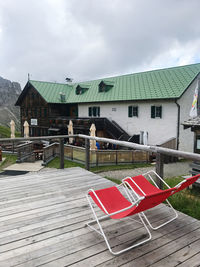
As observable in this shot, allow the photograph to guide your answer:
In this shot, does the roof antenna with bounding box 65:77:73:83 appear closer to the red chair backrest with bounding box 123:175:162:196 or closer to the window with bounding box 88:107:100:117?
the window with bounding box 88:107:100:117

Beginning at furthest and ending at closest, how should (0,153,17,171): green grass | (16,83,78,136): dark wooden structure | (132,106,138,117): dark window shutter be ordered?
(16,83,78,136): dark wooden structure
(132,106,138,117): dark window shutter
(0,153,17,171): green grass

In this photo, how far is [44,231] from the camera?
283 centimetres

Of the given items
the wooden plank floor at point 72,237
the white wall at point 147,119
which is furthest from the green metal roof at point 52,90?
the wooden plank floor at point 72,237

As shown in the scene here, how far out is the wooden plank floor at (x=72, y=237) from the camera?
2252 millimetres

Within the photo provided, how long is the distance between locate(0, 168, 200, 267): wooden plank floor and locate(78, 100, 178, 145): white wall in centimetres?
1601

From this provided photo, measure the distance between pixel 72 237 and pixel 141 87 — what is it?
20.7 m

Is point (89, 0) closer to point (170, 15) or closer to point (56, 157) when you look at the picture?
point (170, 15)

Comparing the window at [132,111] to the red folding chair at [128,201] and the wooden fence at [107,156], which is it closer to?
the wooden fence at [107,156]

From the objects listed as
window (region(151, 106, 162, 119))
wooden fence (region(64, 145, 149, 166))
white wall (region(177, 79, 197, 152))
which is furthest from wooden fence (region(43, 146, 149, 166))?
window (region(151, 106, 162, 119))

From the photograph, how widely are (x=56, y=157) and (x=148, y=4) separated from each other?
1285cm

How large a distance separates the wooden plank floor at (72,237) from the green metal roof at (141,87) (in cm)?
1637

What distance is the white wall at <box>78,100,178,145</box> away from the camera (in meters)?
18.6

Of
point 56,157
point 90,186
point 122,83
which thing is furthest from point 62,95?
point 90,186

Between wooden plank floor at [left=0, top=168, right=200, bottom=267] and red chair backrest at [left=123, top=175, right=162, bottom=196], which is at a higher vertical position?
red chair backrest at [left=123, top=175, right=162, bottom=196]
